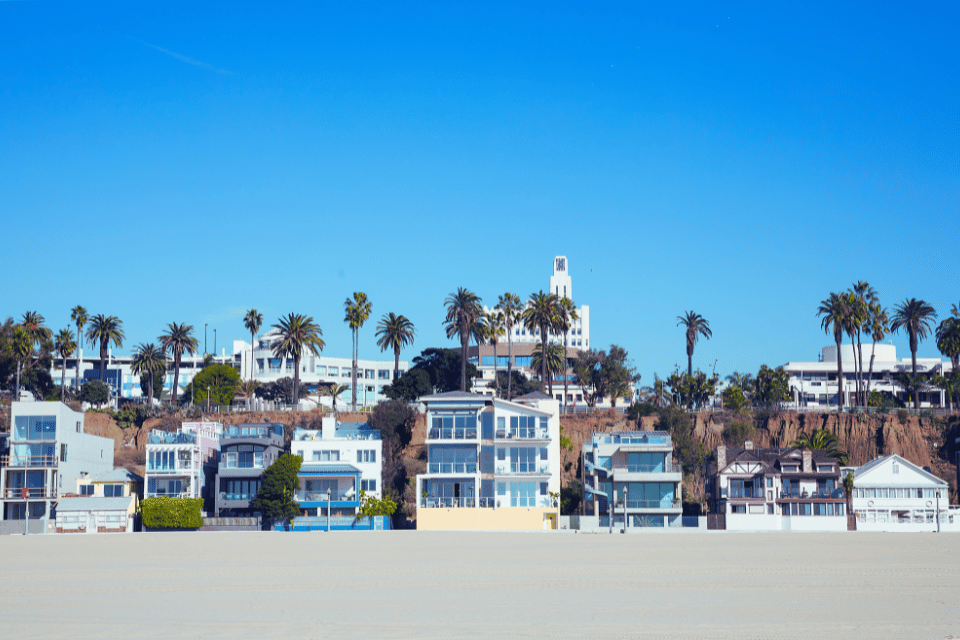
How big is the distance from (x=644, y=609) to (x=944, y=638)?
600cm

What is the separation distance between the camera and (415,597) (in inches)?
977

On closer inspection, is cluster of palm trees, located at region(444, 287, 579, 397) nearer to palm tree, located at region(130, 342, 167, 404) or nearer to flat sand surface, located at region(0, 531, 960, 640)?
palm tree, located at region(130, 342, 167, 404)

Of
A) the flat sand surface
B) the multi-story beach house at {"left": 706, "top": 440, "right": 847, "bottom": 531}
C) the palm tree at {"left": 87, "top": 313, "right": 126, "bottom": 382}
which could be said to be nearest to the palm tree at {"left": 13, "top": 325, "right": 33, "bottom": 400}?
the palm tree at {"left": 87, "top": 313, "right": 126, "bottom": 382}

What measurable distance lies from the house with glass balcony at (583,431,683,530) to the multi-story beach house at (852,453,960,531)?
1452 cm

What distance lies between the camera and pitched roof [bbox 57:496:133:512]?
229 feet

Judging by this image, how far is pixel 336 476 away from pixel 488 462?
10673mm

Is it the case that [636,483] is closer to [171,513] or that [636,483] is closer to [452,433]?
[452,433]

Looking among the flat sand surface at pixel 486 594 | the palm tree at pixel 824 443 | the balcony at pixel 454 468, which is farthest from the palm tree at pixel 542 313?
the flat sand surface at pixel 486 594

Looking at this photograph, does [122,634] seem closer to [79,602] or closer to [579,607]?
[79,602]

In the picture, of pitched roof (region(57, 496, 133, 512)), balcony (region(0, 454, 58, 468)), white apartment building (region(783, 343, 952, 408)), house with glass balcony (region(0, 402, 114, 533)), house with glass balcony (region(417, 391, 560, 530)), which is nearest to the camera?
pitched roof (region(57, 496, 133, 512))

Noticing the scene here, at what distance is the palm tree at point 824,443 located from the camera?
296 ft

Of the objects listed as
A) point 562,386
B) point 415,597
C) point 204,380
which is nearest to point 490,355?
point 562,386

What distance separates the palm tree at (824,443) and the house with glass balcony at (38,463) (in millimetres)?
57573

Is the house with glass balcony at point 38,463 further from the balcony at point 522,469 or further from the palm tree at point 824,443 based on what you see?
the palm tree at point 824,443
